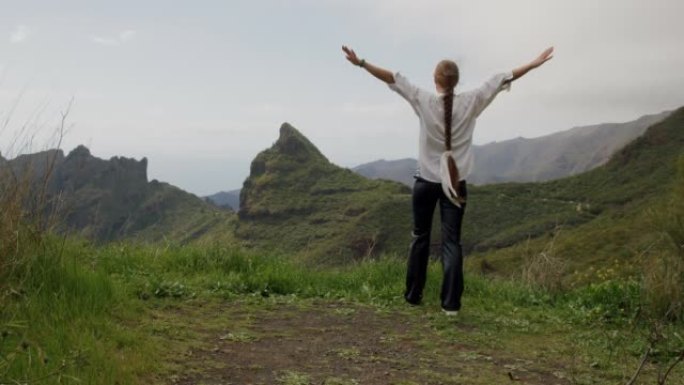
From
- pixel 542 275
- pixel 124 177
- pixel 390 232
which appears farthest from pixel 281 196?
pixel 542 275

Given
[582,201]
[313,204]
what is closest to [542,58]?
[582,201]

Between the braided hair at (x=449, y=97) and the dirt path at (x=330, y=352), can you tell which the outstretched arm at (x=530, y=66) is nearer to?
the braided hair at (x=449, y=97)

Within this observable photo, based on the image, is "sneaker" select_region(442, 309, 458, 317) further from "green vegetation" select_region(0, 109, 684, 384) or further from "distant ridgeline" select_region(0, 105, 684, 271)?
"distant ridgeline" select_region(0, 105, 684, 271)

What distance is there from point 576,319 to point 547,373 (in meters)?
1.85

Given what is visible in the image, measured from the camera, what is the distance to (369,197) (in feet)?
438

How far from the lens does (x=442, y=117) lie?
5.98 meters

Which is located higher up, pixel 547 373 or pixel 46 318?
pixel 46 318

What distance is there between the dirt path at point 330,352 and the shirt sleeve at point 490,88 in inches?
79.1

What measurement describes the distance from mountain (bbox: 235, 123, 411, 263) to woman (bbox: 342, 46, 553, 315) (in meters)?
85.3

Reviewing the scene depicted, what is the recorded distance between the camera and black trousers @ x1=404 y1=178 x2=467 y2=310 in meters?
6.02

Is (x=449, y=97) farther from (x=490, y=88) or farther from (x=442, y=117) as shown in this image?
(x=490, y=88)

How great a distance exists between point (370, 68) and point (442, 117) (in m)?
0.80

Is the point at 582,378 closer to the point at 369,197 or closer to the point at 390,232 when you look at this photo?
the point at 390,232

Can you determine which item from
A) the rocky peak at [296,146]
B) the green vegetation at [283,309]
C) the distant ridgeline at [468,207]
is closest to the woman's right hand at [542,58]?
the green vegetation at [283,309]
